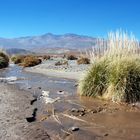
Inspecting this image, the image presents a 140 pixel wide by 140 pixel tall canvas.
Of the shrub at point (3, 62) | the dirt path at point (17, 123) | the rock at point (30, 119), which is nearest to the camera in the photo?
the dirt path at point (17, 123)

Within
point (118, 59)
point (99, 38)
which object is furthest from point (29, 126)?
point (99, 38)

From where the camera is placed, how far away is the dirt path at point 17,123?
26.8 ft

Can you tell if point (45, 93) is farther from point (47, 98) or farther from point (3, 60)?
point (3, 60)

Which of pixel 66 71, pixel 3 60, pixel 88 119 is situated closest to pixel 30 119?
pixel 88 119

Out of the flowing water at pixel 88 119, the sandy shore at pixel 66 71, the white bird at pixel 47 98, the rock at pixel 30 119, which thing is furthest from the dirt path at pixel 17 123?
the sandy shore at pixel 66 71

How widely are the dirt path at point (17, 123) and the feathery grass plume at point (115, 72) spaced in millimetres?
2497

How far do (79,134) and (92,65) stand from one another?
5.75 meters

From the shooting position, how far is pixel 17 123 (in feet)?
30.3

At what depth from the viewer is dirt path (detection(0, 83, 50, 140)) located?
26.8 ft

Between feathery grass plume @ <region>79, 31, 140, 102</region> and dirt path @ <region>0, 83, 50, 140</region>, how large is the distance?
8.19ft

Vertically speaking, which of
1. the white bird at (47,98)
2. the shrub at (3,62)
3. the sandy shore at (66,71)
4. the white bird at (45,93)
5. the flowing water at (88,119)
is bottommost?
the flowing water at (88,119)

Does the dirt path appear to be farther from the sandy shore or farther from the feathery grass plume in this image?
the sandy shore

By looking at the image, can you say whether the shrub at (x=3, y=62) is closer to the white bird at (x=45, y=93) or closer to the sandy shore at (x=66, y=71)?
the sandy shore at (x=66, y=71)

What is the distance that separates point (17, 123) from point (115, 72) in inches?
192
